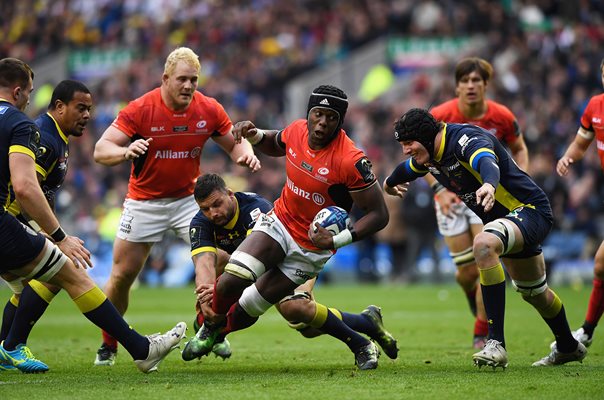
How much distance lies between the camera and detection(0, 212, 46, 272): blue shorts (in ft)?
25.6

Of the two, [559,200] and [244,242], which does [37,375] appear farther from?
[559,200]

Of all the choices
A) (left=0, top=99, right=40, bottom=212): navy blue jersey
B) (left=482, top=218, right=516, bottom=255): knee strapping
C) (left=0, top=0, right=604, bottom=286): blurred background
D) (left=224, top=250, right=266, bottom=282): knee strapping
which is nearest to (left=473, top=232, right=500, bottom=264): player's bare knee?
(left=482, top=218, right=516, bottom=255): knee strapping

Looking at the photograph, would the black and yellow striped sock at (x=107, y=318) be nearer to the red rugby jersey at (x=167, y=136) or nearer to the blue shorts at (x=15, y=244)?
the blue shorts at (x=15, y=244)

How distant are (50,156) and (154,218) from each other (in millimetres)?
1451

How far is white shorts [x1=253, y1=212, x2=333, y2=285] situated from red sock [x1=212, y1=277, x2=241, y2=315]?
0.51 metres

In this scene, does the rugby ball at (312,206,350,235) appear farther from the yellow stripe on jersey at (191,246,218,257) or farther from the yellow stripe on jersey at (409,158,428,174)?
the yellow stripe on jersey at (191,246,218,257)

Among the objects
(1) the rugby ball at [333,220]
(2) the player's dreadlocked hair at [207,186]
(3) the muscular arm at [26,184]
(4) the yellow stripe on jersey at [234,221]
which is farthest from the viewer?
(4) the yellow stripe on jersey at [234,221]

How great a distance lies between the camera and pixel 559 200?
2102 cm

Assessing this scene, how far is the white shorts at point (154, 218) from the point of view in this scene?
1012cm

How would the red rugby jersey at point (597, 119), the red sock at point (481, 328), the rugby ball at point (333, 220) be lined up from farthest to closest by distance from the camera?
the red sock at point (481, 328)
the red rugby jersey at point (597, 119)
the rugby ball at point (333, 220)

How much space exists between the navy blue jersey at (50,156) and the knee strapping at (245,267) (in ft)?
6.53

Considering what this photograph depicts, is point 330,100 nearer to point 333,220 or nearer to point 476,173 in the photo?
point 333,220

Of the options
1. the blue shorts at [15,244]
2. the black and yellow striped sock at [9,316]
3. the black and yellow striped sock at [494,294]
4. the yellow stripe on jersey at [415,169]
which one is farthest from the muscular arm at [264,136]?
the black and yellow striped sock at [9,316]

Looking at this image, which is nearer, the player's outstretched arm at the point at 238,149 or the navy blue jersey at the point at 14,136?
the navy blue jersey at the point at 14,136
